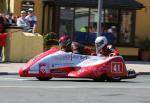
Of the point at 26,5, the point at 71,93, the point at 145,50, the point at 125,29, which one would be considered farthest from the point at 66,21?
the point at 71,93

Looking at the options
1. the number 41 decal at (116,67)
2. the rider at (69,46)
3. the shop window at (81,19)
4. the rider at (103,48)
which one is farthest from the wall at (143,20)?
the rider at (69,46)

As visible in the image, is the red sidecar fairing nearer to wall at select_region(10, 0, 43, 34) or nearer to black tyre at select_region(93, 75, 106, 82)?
black tyre at select_region(93, 75, 106, 82)

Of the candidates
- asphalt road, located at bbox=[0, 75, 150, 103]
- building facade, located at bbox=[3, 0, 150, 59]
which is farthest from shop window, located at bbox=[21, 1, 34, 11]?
asphalt road, located at bbox=[0, 75, 150, 103]

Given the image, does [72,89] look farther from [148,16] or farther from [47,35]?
[148,16]

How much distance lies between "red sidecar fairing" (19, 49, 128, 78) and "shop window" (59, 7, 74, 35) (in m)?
14.2

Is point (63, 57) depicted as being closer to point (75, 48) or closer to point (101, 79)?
point (75, 48)

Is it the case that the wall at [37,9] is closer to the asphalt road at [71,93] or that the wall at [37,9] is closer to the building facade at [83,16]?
the building facade at [83,16]

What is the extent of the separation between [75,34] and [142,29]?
4120mm

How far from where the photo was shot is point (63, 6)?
113 ft

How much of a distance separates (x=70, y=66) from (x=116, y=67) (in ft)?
4.65

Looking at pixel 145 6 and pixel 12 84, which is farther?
pixel 145 6

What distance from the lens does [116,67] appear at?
20.8 meters

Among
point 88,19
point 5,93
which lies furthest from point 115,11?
point 5,93

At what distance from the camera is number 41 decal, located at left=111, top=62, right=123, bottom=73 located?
68.0 ft
